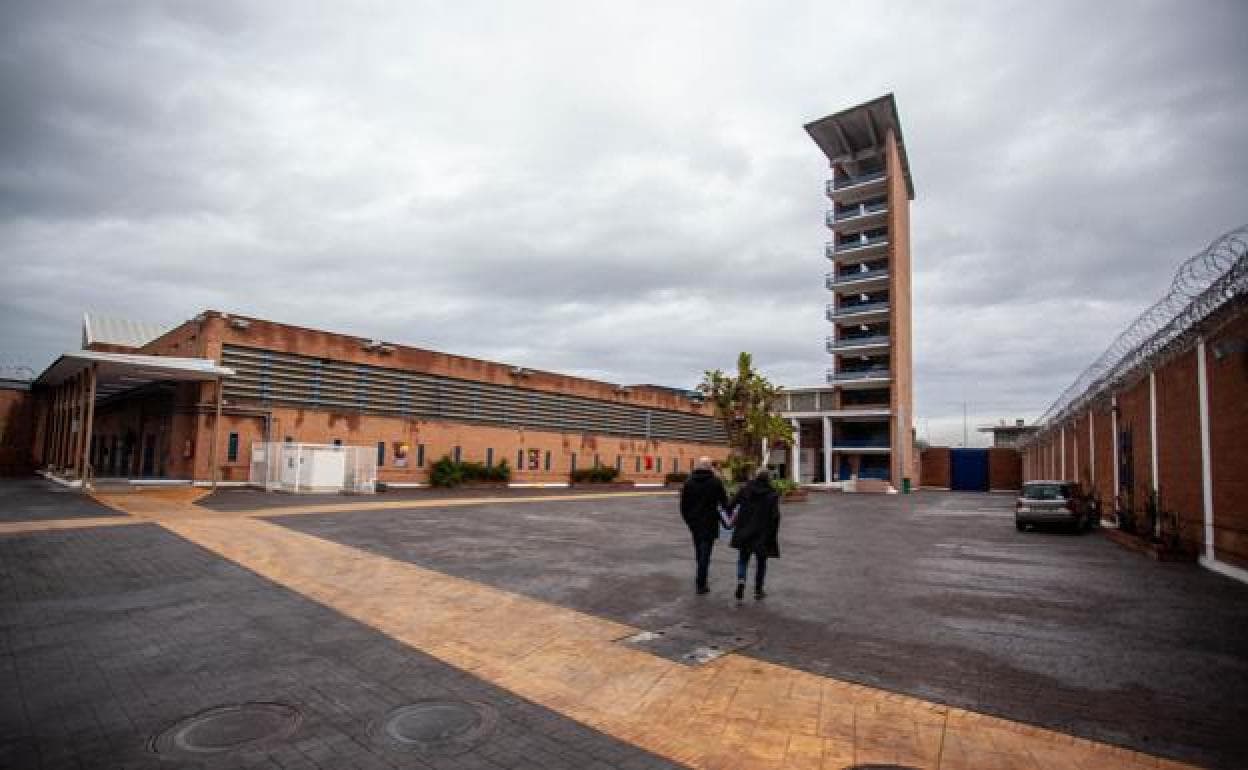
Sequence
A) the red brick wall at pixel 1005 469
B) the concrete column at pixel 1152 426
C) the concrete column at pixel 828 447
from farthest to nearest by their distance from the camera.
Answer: the red brick wall at pixel 1005 469
the concrete column at pixel 828 447
the concrete column at pixel 1152 426

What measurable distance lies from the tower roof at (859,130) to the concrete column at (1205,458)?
45940mm

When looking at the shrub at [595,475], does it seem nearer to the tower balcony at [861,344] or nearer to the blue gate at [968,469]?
the tower balcony at [861,344]

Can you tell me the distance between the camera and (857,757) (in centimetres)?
376

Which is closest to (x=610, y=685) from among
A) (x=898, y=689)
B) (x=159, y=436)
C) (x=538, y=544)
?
(x=898, y=689)

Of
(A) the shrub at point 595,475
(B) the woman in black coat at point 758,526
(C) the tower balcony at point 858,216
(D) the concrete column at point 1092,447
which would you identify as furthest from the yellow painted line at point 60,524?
(C) the tower balcony at point 858,216

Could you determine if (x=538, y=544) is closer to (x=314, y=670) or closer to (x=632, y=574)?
(x=632, y=574)

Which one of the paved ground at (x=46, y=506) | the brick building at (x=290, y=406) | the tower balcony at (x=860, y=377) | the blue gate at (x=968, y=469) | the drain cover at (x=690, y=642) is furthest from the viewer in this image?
the blue gate at (x=968, y=469)

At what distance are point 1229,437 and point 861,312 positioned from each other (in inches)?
1723

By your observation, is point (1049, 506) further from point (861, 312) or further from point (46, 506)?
point (861, 312)

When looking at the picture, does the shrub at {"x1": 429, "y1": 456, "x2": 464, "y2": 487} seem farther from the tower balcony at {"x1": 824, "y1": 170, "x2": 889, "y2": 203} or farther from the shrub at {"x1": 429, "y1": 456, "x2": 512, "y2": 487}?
the tower balcony at {"x1": 824, "y1": 170, "x2": 889, "y2": 203}

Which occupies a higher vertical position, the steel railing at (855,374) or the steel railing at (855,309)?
the steel railing at (855,309)

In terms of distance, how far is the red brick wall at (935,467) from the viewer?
5741 cm

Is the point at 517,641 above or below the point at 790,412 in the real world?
below

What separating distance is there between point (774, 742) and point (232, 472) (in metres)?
24.4
